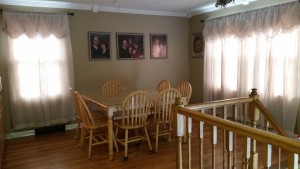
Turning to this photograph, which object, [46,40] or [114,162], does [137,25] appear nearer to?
[46,40]

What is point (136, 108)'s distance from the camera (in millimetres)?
3111

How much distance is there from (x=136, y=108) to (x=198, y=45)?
9.47 ft

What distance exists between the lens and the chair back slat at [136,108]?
3.04 meters

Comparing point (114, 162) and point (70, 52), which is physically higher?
point (70, 52)

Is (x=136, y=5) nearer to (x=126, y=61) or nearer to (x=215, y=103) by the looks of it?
(x=126, y=61)

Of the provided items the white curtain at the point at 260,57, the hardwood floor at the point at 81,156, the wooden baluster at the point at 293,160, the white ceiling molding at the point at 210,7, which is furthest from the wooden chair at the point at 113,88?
the wooden baluster at the point at 293,160

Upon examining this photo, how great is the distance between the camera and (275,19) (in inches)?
144

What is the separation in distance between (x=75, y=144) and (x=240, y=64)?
3178 millimetres

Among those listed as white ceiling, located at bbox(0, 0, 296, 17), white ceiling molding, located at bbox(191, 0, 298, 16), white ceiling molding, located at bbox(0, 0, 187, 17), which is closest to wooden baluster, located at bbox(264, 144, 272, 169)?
white ceiling molding, located at bbox(191, 0, 298, 16)

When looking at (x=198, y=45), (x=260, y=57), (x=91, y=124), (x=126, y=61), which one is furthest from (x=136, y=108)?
(x=198, y=45)

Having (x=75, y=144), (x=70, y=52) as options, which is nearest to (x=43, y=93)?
(x=70, y=52)

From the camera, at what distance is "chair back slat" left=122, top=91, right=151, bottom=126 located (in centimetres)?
304

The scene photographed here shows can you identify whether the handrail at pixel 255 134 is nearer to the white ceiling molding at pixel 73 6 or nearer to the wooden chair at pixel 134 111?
the wooden chair at pixel 134 111

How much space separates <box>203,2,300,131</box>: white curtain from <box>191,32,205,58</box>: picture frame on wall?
12.1 inches
